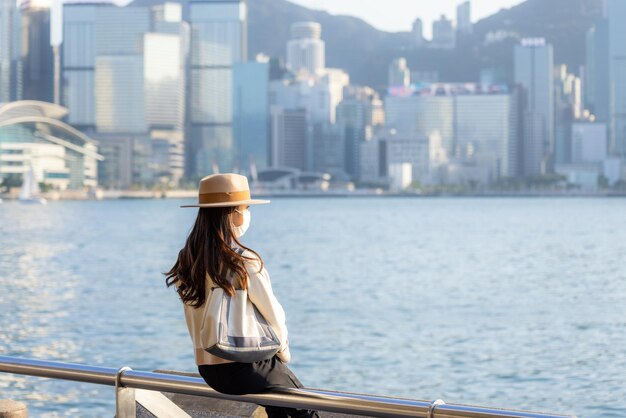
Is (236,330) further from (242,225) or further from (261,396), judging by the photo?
(242,225)

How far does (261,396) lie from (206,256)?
0.45m

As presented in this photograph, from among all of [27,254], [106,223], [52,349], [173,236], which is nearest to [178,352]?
[52,349]

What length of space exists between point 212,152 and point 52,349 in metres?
177

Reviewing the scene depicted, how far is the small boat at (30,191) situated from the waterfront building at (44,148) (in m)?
4.97

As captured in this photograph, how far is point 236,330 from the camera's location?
123 inches

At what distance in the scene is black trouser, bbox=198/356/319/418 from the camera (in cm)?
319

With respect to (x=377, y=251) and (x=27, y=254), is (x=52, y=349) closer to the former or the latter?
(x=27, y=254)

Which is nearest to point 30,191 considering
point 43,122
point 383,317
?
point 43,122

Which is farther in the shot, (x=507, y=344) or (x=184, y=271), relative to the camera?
(x=507, y=344)

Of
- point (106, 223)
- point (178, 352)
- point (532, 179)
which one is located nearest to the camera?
point (178, 352)

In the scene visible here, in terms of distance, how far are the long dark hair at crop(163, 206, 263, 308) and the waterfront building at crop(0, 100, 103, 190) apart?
490 feet

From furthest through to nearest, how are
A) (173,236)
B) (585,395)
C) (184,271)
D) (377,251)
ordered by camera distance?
(173,236) < (377,251) < (585,395) < (184,271)

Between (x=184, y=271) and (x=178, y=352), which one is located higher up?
(x=184, y=271)

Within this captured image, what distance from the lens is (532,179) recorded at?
19188cm
